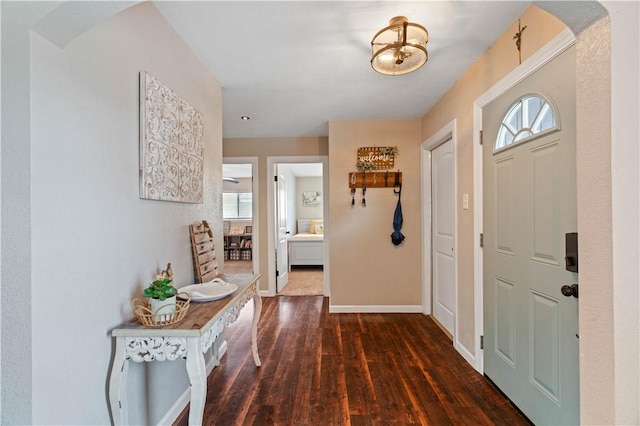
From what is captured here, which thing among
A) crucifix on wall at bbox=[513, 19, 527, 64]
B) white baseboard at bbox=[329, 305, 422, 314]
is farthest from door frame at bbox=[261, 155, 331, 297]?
crucifix on wall at bbox=[513, 19, 527, 64]

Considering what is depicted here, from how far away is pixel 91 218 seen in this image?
1122 millimetres

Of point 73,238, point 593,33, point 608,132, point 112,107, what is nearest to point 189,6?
point 112,107

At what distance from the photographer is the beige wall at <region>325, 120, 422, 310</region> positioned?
3.58 m

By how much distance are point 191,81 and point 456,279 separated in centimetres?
265

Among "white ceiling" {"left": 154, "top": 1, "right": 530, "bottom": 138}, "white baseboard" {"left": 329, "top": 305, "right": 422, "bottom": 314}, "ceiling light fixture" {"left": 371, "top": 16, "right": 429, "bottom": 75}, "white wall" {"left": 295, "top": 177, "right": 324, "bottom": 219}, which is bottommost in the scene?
"white baseboard" {"left": 329, "top": 305, "right": 422, "bottom": 314}

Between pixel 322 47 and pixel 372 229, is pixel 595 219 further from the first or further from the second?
pixel 372 229

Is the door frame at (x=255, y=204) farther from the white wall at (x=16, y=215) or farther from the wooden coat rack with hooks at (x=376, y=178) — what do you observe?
the white wall at (x=16, y=215)

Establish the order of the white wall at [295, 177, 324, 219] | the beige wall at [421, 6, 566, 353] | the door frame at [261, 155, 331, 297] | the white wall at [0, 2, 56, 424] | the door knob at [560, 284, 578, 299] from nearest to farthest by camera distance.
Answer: the white wall at [0, 2, 56, 424]
the door knob at [560, 284, 578, 299]
the beige wall at [421, 6, 566, 353]
the door frame at [261, 155, 331, 297]
the white wall at [295, 177, 324, 219]

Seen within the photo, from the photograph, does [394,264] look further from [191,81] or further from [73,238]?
[73,238]

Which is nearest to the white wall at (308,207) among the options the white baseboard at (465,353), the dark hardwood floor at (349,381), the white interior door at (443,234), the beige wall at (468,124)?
the white interior door at (443,234)

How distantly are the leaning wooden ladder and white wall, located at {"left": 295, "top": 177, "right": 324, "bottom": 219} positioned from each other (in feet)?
17.3

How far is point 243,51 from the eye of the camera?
2.02m

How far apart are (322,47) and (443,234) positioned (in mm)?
2236

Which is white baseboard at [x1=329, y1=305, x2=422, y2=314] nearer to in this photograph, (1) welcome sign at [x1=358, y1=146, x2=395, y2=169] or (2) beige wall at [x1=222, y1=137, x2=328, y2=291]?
(2) beige wall at [x1=222, y1=137, x2=328, y2=291]
